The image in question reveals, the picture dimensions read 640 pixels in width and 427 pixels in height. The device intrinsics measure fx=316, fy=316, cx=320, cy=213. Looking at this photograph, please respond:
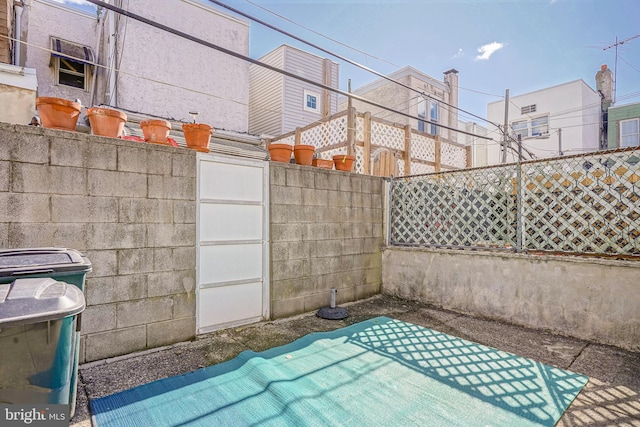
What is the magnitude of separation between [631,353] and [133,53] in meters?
10.3

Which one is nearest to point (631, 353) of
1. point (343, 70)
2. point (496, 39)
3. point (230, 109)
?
point (496, 39)

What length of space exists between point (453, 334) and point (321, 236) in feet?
6.87

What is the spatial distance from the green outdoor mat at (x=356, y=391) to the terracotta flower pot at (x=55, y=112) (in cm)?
232

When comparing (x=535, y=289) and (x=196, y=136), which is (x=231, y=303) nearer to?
(x=196, y=136)

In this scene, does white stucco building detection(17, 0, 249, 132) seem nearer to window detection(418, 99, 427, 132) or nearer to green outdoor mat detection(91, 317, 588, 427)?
green outdoor mat detection(91, 317, 588, 427)

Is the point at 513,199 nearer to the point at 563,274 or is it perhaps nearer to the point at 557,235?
the point at 557,235

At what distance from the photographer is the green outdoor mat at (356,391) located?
2.12m

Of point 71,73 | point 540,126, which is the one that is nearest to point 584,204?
point 71,73

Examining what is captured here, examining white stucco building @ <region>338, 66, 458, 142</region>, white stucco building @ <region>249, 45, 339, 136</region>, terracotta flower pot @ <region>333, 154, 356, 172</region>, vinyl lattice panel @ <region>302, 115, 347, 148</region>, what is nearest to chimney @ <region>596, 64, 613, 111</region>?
white stucco building @ <region>338, 66, 458, 142</region>

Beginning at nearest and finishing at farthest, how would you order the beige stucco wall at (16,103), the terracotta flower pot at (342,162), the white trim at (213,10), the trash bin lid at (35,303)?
1. the trash bin lid at (35,303)
2. the beige stucco wall at (16,103)
3. the terracotta flower pot at (342,162)
4. the white trim at (213,10)

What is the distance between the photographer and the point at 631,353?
3.19m

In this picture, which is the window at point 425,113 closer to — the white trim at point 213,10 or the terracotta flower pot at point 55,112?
the white trim at point 213,10

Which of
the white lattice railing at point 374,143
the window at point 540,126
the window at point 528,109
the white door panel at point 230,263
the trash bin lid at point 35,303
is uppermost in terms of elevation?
the window at point 528,109

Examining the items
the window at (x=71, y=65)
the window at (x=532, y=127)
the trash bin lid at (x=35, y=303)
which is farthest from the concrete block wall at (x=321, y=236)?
the window at (x=532, y=127)
